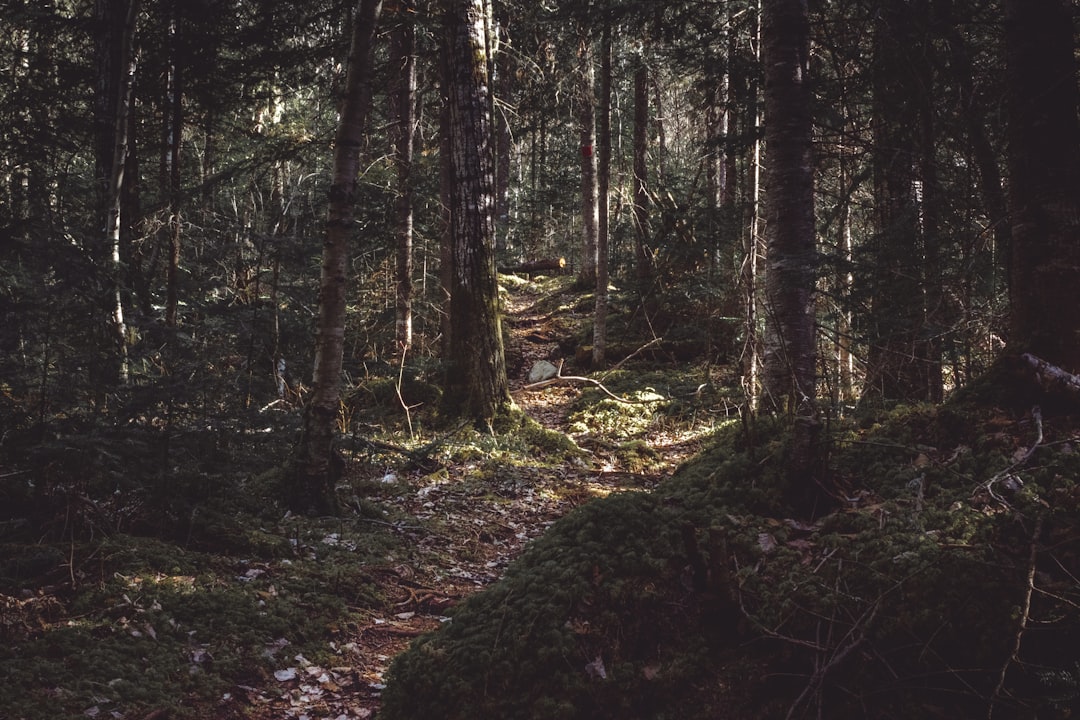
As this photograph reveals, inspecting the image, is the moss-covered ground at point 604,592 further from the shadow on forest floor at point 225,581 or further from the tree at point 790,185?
the tree at point 790,185

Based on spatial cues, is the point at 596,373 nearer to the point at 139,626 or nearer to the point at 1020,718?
the point at 139,626

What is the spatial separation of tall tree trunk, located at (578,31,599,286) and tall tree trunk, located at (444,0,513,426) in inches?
261

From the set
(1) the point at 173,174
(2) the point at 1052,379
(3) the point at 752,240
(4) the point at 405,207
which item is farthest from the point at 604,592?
(4) the point at 405,207

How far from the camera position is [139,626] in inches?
145

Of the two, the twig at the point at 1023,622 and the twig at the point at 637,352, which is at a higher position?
the twig at the point at 637,352

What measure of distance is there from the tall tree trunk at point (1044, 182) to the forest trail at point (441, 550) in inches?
137

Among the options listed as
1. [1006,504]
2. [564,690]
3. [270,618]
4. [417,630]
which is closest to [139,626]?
[270,618]

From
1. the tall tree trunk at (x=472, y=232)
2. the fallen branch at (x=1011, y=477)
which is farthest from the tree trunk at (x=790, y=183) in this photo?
the tall tree trunk at (x=472, y=232)

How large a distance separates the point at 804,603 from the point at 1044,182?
253 cm

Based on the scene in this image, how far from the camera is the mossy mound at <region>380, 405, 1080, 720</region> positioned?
7.10 ft

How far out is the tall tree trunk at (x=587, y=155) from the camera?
1615 cm

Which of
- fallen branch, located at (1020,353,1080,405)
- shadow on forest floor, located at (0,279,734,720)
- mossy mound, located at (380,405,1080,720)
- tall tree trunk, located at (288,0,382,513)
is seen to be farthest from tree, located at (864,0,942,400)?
tall tree trunk, located at (288,0,382,513)

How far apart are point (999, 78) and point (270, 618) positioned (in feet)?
21.1

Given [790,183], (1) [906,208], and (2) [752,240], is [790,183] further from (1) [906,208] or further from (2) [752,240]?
(2) [752,240]
